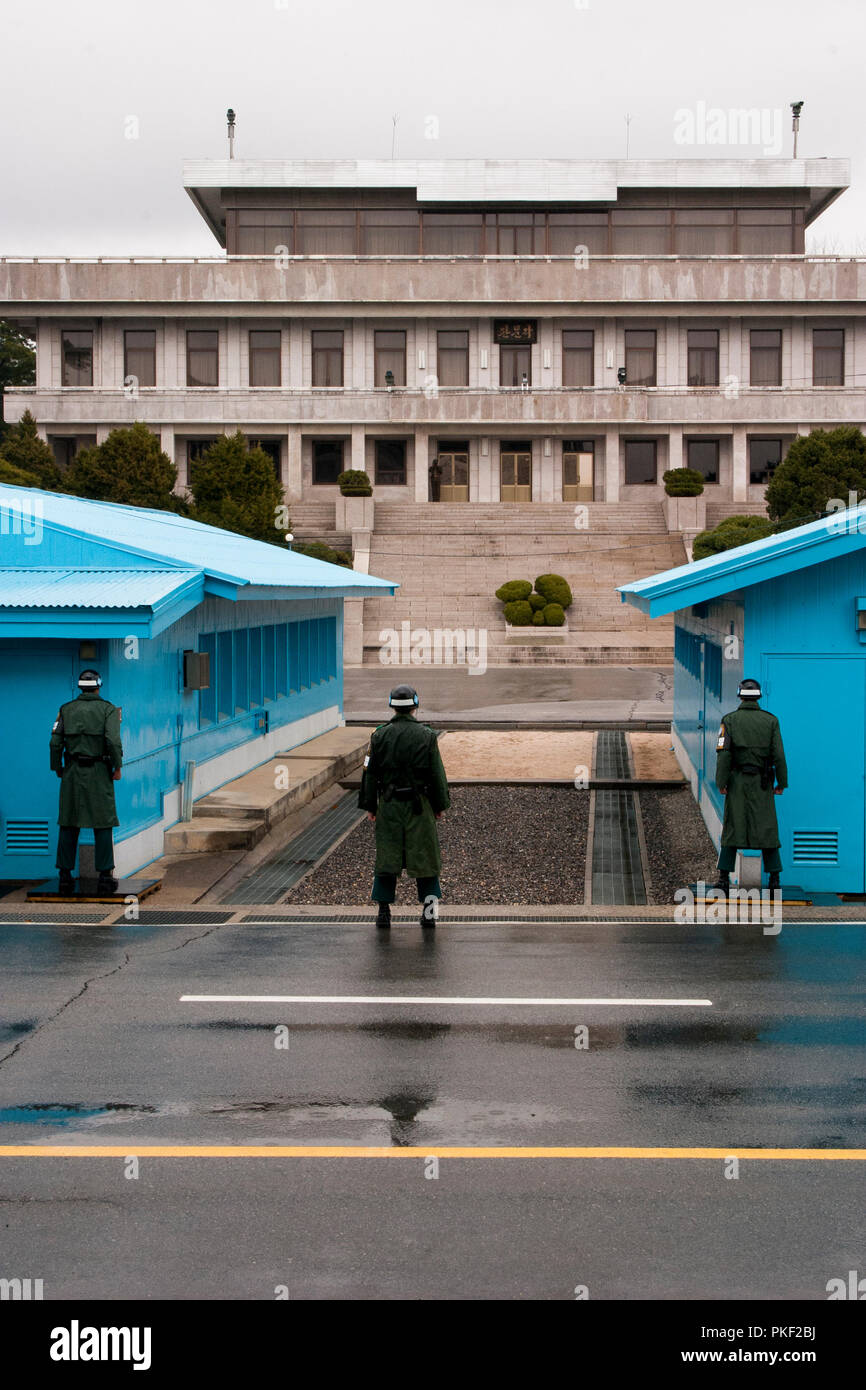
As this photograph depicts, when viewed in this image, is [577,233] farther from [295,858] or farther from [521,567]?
[295,858]

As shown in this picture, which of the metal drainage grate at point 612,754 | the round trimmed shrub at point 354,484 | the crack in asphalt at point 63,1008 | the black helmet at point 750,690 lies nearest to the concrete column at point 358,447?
the round trimmed shrub at point 354,484

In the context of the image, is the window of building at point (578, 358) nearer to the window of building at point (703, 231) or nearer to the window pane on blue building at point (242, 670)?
the window of building at point (703, 231)

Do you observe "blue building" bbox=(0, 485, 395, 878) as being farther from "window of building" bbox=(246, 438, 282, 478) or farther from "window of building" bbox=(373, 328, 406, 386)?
"window of building" bbox=(373, 328, 406, 386)

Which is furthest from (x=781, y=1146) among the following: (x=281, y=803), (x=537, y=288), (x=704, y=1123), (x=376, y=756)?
(x=537, y=288)

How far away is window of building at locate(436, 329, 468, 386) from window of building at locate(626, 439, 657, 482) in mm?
8163

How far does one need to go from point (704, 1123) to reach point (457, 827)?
1007cm

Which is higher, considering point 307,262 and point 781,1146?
point 307,262

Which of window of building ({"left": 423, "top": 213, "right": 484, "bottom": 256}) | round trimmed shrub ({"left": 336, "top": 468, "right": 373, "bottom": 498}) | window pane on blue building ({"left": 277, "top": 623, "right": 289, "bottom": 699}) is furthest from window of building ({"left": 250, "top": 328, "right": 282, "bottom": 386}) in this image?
window pane on blue building ({"left": 277, "top": 623, "right": 289, "bottom": 699})

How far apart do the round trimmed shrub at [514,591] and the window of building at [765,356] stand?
21.7 m

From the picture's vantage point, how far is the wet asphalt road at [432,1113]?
17.0ft

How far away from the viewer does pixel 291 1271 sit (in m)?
5.10

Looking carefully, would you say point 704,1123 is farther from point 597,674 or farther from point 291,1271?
point 597,674
